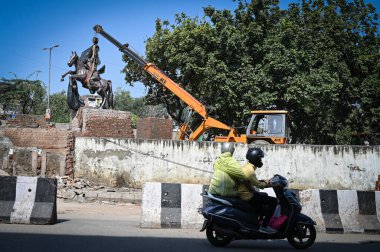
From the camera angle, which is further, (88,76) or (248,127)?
(248,127)

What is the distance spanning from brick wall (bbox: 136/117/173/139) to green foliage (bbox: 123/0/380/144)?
8.74 m

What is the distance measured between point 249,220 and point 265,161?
910 centimetres

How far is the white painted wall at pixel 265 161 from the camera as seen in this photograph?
15.0m

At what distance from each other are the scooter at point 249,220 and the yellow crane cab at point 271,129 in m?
11.0

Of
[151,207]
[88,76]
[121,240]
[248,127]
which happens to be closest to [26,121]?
[88,76]

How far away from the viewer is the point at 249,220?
6.30 metres

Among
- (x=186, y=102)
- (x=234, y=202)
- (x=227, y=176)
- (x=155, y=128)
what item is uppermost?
(x=186, y=102)

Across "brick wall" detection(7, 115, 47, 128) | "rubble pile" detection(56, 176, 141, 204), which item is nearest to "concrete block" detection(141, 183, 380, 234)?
"rubble pile" detection(56, 176, 141, 204)

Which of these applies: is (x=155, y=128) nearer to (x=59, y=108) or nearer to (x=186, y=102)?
(x=186, y=102)

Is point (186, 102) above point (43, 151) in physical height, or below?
above

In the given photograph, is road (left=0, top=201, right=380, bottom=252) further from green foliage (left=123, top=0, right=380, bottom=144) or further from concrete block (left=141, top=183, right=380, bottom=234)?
green foliage (left=123, top=0, right=380, bottom=144)

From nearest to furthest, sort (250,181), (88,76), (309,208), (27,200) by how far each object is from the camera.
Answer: (250,181) → (27,200) → (309,208) → (88,76)

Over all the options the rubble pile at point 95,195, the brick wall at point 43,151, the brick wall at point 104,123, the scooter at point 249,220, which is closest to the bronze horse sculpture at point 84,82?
the brick wall at point 104,123

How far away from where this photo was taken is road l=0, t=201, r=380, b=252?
600cm
